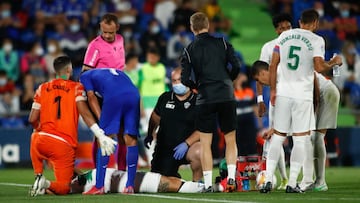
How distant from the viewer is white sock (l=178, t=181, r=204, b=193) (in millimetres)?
13080

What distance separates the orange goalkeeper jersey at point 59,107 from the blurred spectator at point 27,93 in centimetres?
906

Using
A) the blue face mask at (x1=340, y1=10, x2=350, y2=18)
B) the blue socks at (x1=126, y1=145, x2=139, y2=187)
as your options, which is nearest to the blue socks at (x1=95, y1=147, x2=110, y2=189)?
the blue socks at (x1=126, y1=145, x2=139, y2=187)

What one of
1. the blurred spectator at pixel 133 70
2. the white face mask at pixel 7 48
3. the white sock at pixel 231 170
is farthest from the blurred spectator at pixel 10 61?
the white sock at pixel 231 170

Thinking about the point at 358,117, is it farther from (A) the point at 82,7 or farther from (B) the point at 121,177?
(B) the point at 121,177

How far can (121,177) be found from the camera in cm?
1338

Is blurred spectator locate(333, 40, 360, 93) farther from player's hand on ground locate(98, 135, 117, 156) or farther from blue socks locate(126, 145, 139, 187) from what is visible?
player's hand on ground locate(98, 135, 117, 156)

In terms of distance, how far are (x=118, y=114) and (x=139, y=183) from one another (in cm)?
88

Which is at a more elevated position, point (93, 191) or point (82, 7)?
point (82, 7)

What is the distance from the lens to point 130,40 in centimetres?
2478

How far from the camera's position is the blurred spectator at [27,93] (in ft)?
74.1

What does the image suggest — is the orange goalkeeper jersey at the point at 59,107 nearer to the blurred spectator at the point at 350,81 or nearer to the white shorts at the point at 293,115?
the white shorts at the point at 293,115

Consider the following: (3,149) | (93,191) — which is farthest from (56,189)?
(3,149)

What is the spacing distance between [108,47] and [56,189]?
1.94 meters

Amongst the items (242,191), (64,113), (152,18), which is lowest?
(242,191)
